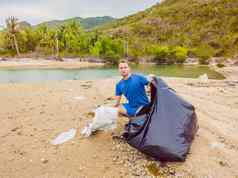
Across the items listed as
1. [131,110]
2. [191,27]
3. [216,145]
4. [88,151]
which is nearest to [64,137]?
[88,151]

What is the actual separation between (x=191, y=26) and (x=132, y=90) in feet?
250

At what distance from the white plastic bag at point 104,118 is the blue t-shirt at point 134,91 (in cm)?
37

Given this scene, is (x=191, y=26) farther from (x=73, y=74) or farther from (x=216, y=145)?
(x=216, y=145)

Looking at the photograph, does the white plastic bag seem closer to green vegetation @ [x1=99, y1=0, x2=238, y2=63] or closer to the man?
the man

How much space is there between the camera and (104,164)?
374cm

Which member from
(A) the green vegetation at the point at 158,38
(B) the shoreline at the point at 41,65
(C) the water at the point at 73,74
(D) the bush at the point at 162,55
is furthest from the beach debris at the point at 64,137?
(D) the bush at the point at 162,55

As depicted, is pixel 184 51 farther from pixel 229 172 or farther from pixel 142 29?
pixel 229 172

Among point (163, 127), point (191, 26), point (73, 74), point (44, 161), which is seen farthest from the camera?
point (191, 26)

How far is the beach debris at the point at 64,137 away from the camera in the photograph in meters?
4.51

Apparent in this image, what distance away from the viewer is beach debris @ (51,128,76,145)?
4509mm

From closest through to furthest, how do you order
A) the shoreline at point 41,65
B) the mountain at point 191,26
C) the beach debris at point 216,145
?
the beach debris at point 216,145 < the shoreline at point 41,65 < the mountain at point 191,26

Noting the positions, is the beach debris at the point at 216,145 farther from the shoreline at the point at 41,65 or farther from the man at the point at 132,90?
the shoreline at the point at 41,65

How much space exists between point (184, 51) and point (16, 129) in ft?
145

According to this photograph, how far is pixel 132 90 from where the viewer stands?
4395 mm
